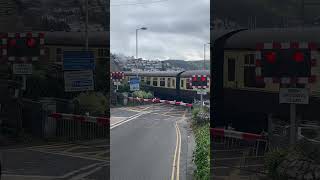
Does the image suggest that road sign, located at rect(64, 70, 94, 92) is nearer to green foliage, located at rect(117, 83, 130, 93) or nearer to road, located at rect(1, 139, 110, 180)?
green foliage, located at rect(117, 83, 130, 93)

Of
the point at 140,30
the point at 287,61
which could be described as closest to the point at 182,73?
the point at 140,30

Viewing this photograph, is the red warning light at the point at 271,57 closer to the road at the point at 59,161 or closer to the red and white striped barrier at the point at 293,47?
the red and white striped barrier at the point at 293,47

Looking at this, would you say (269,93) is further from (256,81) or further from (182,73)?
(182,73)

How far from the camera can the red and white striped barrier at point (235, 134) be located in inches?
157

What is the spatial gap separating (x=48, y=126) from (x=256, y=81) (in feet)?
7.41

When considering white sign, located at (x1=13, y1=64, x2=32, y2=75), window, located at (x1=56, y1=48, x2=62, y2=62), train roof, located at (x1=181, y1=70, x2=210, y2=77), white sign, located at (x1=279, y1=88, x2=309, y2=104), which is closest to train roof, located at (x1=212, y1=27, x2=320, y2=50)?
train roof, located at (x1=181, y1=70, x2=210, y2=77)

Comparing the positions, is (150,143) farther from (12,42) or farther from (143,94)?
(12,42)

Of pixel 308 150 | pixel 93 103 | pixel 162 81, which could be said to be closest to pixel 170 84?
pixel 162 81

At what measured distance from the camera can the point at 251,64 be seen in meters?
3.91

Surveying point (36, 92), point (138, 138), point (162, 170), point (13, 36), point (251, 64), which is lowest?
point (162, 170)

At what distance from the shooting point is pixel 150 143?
436 centimetres

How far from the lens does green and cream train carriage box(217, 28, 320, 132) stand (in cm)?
379

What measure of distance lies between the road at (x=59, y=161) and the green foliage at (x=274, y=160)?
1.67 metres

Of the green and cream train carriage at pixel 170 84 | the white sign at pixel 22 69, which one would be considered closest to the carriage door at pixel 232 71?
the green and cream train carriage at pixel 170 84
